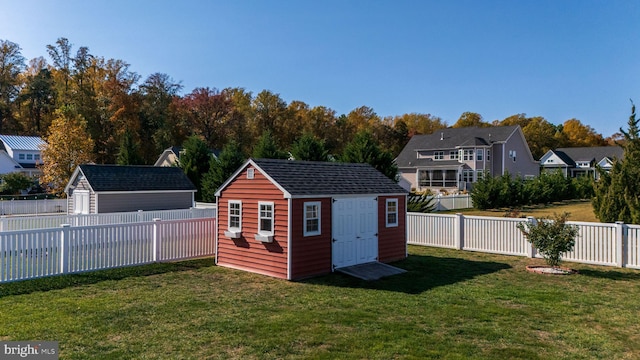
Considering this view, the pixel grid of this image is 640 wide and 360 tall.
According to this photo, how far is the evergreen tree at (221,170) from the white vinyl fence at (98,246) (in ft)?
55.4

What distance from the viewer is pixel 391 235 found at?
13570 mm

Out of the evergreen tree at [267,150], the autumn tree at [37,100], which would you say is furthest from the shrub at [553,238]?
the autumn tree at [37,100]

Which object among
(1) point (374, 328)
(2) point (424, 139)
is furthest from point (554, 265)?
(2) point (424, 139)

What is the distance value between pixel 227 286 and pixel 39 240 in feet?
15.4

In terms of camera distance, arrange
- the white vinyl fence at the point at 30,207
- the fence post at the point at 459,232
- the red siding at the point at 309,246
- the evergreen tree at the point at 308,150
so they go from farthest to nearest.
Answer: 1. the white vinyl fence at the point at 30,207
2. the evergreen tree at the point at 308,150
3. the fence post at the point at 459,232
4. the red siding at the point at 309,246

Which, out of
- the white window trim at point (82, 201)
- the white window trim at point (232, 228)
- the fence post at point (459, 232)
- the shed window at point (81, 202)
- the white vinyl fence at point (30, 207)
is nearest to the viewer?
the white window trim at point (232, 228)

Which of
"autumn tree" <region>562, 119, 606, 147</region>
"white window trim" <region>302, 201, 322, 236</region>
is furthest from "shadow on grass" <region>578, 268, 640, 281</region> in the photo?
"autumn tree" <region>562, 119, 606, 147</region>

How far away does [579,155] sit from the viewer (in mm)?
66375

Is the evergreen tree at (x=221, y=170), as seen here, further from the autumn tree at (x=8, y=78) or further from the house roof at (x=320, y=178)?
the autumn tree at (x=8, y=78)

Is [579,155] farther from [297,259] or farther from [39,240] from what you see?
[39,240]

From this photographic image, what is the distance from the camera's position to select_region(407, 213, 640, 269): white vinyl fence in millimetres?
12320

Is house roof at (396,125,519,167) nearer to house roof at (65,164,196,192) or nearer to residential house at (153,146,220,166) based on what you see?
residential house at (153,146,220,166)

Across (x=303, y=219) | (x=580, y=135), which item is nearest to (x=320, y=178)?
(x=303, y=219)

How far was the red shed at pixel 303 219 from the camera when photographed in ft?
36.3
